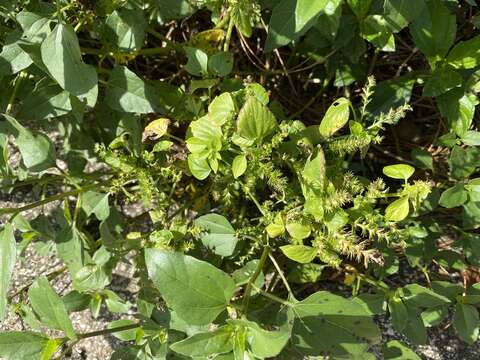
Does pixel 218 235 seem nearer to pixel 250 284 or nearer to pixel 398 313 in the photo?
pixel 250 284

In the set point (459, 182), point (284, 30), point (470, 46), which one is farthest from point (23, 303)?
point (470, 46)

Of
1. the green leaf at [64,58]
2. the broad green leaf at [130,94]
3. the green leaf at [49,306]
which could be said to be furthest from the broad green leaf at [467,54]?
the green leaf at [49,306]

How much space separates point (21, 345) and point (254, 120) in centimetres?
56

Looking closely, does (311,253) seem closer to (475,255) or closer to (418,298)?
(418,298)

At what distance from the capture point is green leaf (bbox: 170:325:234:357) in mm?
838

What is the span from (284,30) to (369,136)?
227mm

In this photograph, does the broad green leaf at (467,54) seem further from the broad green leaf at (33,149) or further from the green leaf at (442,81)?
the broad green leaf at (33,149)

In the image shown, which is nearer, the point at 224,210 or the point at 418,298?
the point at 418,298

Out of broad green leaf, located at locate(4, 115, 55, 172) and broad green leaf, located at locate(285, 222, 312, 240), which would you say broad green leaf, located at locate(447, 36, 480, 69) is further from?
broad green leaf, located at locate(4, 115, 55, 172)

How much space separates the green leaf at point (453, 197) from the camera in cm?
113

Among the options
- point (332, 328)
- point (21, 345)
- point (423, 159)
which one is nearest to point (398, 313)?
point (332, 328)

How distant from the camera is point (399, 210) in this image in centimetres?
90

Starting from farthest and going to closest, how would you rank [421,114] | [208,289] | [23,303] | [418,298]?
1. [421,114]
2. [23,303]
3. [418,298]
4. [208,289]

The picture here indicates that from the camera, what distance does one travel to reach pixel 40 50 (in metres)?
0.94
